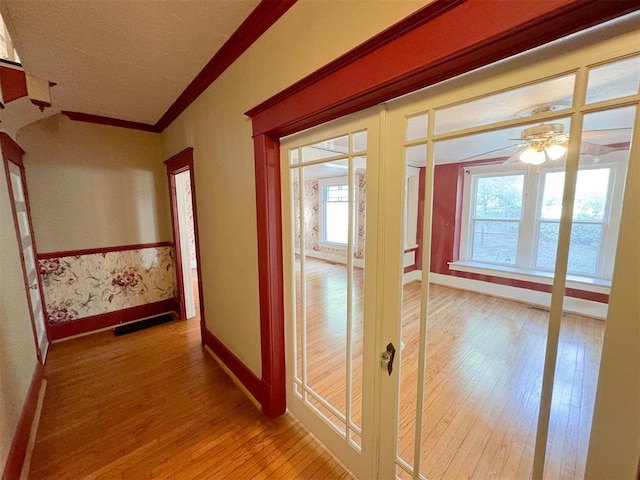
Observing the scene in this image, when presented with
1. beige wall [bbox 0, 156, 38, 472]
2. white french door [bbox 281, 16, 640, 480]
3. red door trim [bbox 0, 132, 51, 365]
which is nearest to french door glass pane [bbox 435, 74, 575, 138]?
white french door [bbox 281, 16, 640, 480]

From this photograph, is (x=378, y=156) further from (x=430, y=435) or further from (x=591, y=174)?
(x=430, y=435)

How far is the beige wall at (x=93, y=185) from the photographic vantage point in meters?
2.81

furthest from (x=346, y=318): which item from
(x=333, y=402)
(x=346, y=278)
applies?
(x=333, y=402)

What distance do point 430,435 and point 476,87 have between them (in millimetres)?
1920

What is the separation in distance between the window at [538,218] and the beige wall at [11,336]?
255cm

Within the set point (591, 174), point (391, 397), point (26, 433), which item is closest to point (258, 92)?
point (591, 174)

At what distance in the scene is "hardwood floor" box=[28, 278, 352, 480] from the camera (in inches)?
60.4

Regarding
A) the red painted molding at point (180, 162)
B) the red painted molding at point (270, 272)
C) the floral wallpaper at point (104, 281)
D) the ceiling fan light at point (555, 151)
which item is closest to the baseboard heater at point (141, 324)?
the floral wallpaper at point (104, 281)

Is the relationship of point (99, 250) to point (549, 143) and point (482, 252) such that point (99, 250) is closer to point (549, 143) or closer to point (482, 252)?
point (482, 252)

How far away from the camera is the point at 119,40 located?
1658 millimetres

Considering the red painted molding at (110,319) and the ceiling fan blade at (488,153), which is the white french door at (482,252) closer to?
the ceiling fan blade at (488,153)

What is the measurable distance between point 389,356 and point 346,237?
63 centimetres

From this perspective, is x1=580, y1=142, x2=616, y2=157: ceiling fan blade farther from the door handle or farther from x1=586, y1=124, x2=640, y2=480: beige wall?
the door handle

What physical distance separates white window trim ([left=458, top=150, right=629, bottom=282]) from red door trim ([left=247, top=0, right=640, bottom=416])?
0.37 meters
